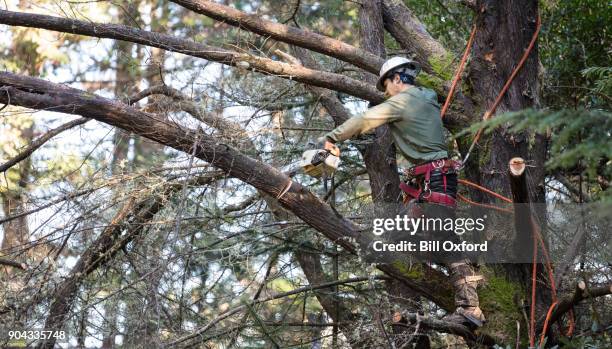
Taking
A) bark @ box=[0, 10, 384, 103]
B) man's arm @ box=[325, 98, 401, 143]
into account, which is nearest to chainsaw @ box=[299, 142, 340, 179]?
man's arm @ box=[325, 98, 401, 143]

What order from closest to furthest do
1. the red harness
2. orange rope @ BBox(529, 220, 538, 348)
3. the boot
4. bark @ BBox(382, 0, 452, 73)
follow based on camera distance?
orange rope @ BBox(529, 220, 538, 348) < the boot < the red harness < bark @ BBox(382, 0, 452, 73)

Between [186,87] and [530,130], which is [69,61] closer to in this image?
[186,87]

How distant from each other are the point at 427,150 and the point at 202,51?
185 centimetres

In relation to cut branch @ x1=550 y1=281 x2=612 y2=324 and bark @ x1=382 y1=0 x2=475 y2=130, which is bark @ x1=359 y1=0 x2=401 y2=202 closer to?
bark @ x1=382 y1=0 x2=475 y2=130

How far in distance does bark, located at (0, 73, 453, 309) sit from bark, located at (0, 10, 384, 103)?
1.00 meters

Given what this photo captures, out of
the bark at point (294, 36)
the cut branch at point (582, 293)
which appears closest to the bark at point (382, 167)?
the bark at point (294, 36)

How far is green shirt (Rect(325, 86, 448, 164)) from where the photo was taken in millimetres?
5586

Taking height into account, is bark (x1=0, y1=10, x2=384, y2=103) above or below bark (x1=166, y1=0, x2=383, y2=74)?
below

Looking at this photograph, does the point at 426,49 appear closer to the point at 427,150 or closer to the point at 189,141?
the point at 427,150

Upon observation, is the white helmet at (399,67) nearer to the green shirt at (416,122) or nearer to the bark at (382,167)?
the green shirt at (416,122)

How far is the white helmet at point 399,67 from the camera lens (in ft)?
19.1

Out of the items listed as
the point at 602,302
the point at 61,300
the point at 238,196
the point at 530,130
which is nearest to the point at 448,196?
the point at 530,130

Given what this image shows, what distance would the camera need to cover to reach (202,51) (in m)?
6.23

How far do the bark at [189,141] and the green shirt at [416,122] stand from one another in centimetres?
70
